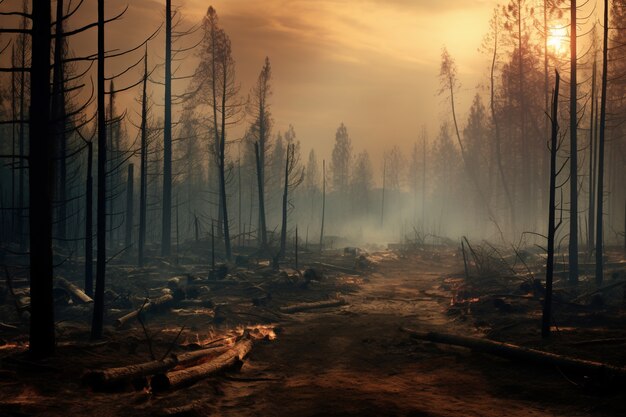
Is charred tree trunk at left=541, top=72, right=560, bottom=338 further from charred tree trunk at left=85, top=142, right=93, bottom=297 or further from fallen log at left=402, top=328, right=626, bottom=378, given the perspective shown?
charred tree trunk at left=85, top=142, right=93, bottom=297

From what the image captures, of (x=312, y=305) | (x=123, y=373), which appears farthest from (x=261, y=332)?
(x=123, y=373)

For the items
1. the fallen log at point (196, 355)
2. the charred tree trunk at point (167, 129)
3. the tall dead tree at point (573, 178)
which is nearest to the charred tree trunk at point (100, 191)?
the fallen log at point (196, 355)

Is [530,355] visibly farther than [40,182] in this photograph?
Yes

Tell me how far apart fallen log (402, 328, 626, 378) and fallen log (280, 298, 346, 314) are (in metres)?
5.19

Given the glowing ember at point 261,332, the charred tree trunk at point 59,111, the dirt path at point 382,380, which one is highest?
the charred tree trunk at point 59,111

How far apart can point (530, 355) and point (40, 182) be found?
8.38 metres

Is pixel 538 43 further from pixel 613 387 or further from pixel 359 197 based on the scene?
pixel 359 197

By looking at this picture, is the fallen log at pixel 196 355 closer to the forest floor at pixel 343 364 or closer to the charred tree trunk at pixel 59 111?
the forest floor at pixel 343 364

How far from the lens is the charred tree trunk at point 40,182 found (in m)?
7.84

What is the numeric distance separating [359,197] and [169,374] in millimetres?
81385

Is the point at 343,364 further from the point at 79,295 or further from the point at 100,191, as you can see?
the point at 79,295

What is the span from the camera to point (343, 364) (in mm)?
9258

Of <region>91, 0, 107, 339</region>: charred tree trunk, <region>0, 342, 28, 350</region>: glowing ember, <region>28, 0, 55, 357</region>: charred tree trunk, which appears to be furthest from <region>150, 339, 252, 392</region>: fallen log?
<region>0, 342, 28, 350</region>: glowing ember

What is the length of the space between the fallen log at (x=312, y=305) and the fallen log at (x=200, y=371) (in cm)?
517
